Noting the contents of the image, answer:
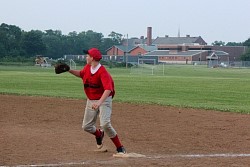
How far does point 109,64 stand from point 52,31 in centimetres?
6122

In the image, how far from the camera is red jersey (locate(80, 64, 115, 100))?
324 inches

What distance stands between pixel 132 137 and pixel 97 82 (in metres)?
2.56

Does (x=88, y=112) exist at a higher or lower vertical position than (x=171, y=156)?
higher

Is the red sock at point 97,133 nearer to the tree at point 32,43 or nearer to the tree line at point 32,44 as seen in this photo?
the tree line at point 32,44

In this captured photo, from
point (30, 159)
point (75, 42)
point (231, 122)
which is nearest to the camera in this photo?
point (30, 159)

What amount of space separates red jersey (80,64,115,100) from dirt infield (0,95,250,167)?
3.24ft

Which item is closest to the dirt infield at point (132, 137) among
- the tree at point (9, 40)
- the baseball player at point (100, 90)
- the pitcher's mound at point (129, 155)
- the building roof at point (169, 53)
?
the pitcher's mound at point (129, 155)

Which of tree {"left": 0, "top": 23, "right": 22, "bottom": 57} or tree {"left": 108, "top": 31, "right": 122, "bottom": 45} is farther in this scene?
tree {"left": 108, "top": 31, "right": 122, "bottom": 45}

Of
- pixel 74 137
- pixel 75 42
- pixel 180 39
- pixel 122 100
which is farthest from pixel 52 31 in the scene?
pixel 74 137

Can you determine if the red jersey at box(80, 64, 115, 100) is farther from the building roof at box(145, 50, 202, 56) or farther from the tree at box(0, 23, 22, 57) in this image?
the building roof at box(145, 50, 202, 56)

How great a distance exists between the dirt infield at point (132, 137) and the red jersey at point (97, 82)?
3.24 feet

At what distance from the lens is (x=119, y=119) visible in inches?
543

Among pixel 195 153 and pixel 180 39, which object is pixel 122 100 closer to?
pixel 195 153

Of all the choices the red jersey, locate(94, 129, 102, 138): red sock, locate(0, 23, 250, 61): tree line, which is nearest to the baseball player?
the red jersey
